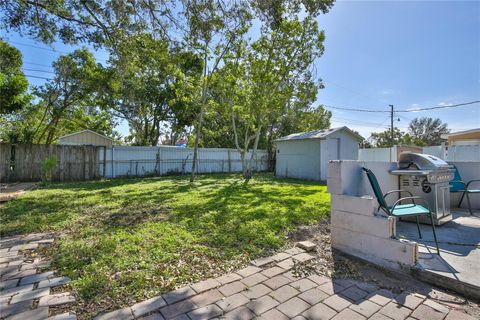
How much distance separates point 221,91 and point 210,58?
1.90m

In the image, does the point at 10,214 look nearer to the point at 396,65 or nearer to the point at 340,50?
the point at 340,50

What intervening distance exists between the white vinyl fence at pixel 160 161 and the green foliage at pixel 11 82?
3.57 meters

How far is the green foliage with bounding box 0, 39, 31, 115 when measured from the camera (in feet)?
30.2

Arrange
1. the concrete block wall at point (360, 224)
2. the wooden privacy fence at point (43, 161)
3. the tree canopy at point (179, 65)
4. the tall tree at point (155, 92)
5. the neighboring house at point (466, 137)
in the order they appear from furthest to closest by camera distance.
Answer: the neighboring house at point (466, 137) → the wooden privacy fence at point (43, 161) → the tall tree at point (155, 92) → the tree canopy at point (179, 65) → the concrete block wall at point (360, 224)

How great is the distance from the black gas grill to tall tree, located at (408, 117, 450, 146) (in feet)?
131

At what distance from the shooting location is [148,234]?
11.7 ft

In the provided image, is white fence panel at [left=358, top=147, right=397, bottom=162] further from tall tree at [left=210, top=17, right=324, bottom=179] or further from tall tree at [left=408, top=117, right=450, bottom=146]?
tall tree at [left=408, top=117, right=450, bottom=146]

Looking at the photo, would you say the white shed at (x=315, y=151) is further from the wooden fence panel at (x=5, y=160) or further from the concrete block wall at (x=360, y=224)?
the wooden fence panel at (x=5, y=160)

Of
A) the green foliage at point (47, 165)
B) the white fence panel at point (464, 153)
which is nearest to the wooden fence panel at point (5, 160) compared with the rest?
the green foliage at point (47, 165)

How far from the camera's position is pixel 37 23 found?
5941 mm

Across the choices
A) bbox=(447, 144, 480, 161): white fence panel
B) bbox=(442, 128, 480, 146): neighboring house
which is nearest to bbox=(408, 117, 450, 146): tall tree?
bbox=(442, 128, 480, 146): neighboring house

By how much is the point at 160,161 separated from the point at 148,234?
34.6ft

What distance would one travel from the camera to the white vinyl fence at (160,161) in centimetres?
1195

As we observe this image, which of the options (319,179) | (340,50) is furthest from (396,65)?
(319,179)
